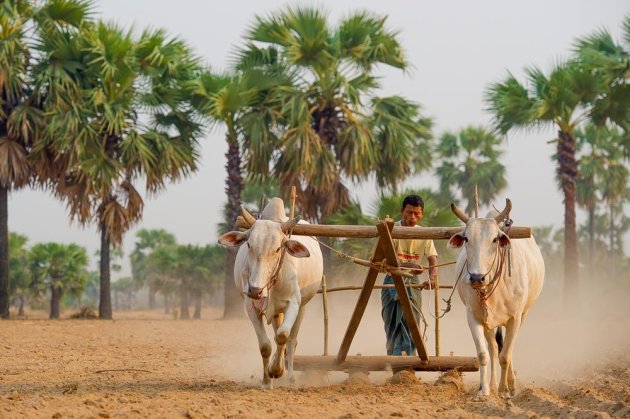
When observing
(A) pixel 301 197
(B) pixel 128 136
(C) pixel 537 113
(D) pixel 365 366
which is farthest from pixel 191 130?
(D) pixel 365 366

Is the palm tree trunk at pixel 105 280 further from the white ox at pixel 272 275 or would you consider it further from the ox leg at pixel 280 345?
the ox leg at pixel 280 345

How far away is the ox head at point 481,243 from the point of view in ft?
24.1

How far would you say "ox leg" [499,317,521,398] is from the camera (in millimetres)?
8086

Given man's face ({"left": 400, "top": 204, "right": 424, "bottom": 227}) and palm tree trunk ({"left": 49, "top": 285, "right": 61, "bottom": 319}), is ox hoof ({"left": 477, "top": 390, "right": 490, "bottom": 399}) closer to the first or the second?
man's face ({"left": 400, "top": 204, "right": 424, "bottom": 227})

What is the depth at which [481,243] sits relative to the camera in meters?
7.41

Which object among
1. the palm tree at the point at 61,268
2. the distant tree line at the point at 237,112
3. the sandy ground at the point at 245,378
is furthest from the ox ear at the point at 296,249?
the palm tree at the point at 61,268

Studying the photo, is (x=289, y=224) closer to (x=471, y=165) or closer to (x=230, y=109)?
(x=230, y=109)

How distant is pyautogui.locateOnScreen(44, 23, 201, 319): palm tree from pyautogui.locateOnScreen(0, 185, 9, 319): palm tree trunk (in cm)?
135

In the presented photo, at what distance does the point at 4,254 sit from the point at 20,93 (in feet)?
13.4

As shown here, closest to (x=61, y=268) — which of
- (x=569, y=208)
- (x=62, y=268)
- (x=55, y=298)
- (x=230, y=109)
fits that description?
(x=62, y=268)

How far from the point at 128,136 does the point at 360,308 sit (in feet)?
50.8

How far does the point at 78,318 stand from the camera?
2411 cm

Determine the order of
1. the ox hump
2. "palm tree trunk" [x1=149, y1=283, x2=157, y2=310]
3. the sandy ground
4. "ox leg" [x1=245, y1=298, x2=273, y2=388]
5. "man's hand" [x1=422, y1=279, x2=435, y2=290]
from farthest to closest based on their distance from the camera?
"palm tree trunk" [x1=149, y1=283, x2=157, y2=310], "man's hand" [x1=422, y1=279, x2=435, y2=290], the ox hump, "ox leg" [x1=245, y1=298, x2=273, y2=388], the sandy ground

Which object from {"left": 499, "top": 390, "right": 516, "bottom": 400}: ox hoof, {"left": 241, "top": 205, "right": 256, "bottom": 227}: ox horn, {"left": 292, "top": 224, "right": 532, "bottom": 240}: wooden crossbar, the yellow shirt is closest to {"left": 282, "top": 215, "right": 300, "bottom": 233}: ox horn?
{"left": 292, "top": 224, "right": 532, "bottom": 240}: wooden crossbar
